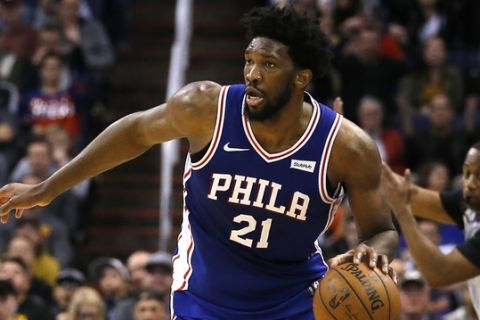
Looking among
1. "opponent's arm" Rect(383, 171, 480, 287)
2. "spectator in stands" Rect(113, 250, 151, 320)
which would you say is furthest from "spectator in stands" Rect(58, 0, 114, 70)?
"opponent's arm" Rect(383, 171, 480, 287)

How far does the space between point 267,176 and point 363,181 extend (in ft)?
1.44

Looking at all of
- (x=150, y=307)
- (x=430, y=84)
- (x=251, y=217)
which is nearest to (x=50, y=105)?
(x=150, y=307)

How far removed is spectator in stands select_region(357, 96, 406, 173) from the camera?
1130 cm

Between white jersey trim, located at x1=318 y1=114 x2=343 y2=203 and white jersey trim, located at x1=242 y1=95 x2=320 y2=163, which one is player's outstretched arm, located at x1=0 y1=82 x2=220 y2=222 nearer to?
white jersey trim, located at x1=242 y1=95 x2=320 y2=163

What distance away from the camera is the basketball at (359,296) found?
4898mm

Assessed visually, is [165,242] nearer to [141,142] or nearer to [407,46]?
[407,46]

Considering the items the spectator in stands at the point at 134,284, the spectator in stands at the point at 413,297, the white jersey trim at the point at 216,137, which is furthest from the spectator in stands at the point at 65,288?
the white jersey trim at the point at 216,137

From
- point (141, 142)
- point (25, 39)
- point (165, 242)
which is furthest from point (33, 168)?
point (141, 142)

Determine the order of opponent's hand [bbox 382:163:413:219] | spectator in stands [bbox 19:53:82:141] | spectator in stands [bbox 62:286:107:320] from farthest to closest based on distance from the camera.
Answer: spectator in stands [bbox 19:53:82:141] → spectator in stands [bbox 62:286:107:320] → opponent's hand [bbox 382:163:413:219]

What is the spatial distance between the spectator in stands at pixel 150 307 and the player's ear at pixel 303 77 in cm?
377

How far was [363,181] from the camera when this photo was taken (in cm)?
525

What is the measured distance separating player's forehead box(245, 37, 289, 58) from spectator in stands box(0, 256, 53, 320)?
421cm

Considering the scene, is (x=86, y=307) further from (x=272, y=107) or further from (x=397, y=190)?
(x=272, y=107)

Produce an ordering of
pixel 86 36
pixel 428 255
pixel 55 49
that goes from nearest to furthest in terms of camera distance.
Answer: pixel 428 255 → pixel 55 49 → pixel 86 36
